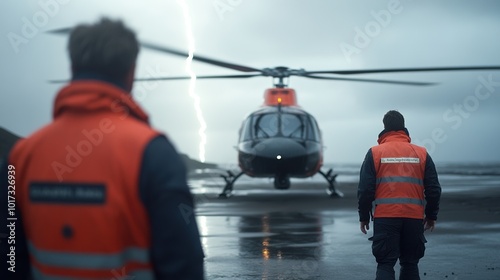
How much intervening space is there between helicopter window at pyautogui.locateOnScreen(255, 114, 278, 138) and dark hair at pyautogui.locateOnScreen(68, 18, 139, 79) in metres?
17.7

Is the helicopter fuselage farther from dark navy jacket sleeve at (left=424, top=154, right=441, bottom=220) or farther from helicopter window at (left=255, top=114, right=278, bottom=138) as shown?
dark navy jacket sleeve at (left=424, top=154, right=441, bottom=220)

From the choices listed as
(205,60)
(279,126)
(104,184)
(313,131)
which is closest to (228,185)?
(279,126)

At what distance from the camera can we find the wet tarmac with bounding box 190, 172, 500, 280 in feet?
26.9

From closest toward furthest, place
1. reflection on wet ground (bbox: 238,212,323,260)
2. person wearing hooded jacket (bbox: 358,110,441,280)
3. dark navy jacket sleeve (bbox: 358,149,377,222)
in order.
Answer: person wearing hooded jacket (bbox: 358,110,441,280)
dark navy jacket sleeve (bbox: 358,149,377,222)
reflection on wet ground (bbox: 238,212,323,260)

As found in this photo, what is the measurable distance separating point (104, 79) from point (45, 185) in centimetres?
40

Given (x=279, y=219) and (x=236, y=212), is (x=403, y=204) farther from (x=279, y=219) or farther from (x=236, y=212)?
(x=236, y=212)

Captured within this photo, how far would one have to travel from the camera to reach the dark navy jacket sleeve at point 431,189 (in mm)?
6246

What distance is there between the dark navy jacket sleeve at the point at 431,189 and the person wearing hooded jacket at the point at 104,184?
4380 mm

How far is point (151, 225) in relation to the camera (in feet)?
7.16

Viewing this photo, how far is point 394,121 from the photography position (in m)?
6.45

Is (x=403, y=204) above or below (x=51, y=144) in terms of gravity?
below

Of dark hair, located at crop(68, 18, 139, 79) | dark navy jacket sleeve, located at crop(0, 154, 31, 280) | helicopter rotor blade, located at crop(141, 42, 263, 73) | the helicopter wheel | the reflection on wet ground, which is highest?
helicopter rotor blade, located at crop(141, 42, 263, 73)

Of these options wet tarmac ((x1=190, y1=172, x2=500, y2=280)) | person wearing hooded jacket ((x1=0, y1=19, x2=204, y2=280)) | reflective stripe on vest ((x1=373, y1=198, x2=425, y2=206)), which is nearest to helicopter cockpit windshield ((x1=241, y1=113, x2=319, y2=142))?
wet tarmac ((x1=190, y1=172, x2=500, y2=280))

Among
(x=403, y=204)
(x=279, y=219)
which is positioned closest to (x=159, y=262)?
(x=403, y=204)
